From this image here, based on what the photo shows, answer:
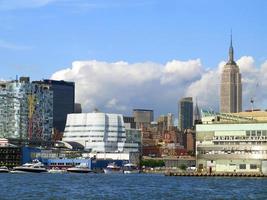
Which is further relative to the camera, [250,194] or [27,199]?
[250,194]

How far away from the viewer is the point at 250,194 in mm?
123875

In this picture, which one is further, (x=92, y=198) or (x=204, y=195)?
(x=204, y=195)

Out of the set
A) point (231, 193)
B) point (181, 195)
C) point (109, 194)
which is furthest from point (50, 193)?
point (231, 193)

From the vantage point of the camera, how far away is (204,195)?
121 metres

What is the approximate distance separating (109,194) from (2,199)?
21.2 metres

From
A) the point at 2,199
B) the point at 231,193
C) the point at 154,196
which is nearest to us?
the point at 2,199

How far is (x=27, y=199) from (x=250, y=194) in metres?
36.0

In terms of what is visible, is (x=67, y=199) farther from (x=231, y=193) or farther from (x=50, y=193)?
(x=231, y=193)

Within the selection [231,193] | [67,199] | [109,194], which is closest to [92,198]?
[67,199]

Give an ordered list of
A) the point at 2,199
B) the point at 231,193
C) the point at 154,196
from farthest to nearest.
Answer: the point at 231,193, the point at 154,196, the point at 2,199

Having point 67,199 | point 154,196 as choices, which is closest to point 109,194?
point 154,196

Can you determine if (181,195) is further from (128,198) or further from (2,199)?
(2,199)

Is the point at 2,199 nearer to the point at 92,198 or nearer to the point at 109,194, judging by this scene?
the point at 92,198

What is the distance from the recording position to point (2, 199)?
10756 centimetres
